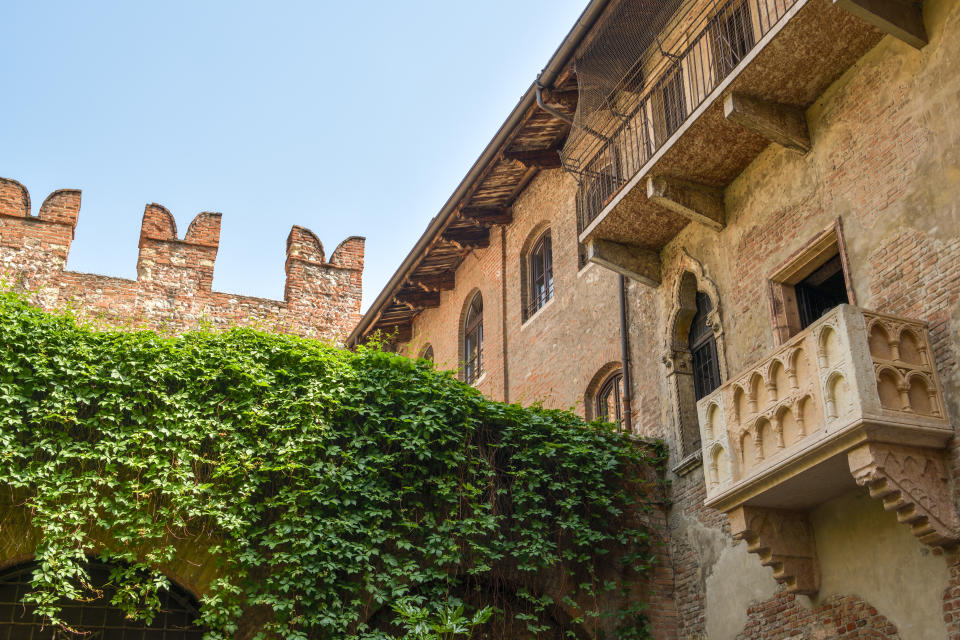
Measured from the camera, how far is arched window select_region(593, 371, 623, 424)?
40.3 ft

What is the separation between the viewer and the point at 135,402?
8859 millimetres

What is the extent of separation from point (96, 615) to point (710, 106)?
24.5 ft

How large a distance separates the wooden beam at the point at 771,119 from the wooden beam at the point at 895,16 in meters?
1.25

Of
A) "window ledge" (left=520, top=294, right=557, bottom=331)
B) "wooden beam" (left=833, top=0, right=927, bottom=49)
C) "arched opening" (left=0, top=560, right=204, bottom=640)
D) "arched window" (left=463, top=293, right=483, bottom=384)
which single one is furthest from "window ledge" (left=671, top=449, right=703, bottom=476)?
"arched window" (left=463, top=293, right=483, bottom=384)

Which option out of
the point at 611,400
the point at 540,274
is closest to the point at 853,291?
the point at 611,400

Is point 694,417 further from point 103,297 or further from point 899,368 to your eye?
point 103,297

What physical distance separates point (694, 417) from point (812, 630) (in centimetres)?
296

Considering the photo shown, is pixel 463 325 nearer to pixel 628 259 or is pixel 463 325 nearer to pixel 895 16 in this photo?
pixel 628 259

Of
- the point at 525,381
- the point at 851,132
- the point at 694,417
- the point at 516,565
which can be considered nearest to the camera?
the point at 851,132

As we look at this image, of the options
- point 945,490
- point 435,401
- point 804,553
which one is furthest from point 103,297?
point 945,490

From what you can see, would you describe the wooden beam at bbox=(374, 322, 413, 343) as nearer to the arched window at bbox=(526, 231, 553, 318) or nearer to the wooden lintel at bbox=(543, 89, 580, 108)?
the arched window at bbox=(526, 231, 553, 318)

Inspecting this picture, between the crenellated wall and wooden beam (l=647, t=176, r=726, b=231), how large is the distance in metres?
8.56

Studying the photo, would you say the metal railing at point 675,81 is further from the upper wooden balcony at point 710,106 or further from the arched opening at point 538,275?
the arched opening at point 538,275

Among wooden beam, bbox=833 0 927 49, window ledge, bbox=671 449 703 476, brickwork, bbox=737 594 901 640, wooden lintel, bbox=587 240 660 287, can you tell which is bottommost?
brickwork, bbox=737 594 901 640
